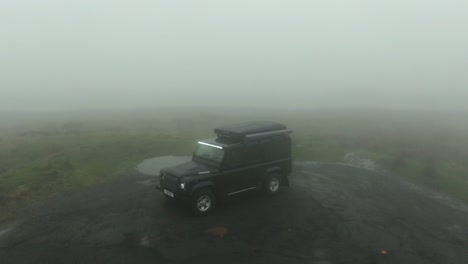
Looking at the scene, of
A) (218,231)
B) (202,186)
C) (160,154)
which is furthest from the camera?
(160,154)

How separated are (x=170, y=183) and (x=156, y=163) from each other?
8748 millimetres

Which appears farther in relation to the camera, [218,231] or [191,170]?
[191,170]

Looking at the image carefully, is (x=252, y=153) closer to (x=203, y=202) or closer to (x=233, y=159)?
(x=233, y=159)

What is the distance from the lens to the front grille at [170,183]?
14.7 meters

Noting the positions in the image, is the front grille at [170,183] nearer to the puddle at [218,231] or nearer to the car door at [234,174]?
the car door at [234,174]

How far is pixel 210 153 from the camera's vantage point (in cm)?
1584

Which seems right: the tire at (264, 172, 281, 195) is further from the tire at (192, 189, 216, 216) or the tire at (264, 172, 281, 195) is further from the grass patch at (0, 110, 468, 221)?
the grass patch at (0, 110, 468, 221)

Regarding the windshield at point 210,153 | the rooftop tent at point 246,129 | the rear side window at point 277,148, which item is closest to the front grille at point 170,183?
the windshield at point 210,153

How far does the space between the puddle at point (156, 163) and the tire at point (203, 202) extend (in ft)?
22.5

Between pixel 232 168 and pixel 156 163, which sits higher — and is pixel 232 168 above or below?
above

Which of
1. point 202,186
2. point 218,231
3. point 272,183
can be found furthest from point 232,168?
point 218,231

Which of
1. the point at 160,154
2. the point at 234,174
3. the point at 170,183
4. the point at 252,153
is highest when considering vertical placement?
the point at 252,153

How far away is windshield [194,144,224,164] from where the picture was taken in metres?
15.4

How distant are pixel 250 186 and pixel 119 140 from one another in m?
16.2
